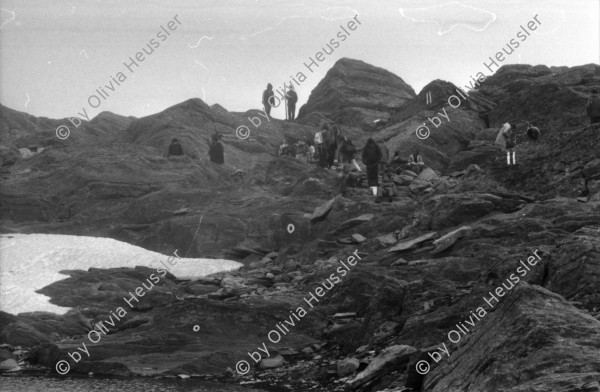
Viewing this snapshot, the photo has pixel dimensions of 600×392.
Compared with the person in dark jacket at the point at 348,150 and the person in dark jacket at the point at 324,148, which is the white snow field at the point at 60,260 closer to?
the person in dark jacket at the point at 324,148

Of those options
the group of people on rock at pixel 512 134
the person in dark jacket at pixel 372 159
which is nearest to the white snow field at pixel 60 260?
the person in dark jacket at pixel 372 159

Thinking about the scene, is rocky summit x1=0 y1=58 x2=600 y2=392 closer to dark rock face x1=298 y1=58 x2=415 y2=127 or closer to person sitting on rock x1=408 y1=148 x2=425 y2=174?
person sitting on rock x1=408 y1=148 x2=425 y2=174

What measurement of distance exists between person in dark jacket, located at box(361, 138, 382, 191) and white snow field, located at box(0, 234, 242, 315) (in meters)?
7.19

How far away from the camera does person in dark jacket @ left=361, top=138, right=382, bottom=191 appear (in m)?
36.5

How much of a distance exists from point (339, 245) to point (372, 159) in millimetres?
5295

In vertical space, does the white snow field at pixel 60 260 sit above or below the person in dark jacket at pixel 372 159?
below

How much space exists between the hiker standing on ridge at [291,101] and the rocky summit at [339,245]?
1784mm

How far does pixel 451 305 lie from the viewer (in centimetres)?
2083

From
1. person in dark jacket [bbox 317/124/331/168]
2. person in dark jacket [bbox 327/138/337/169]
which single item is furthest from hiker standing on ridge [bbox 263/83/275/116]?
person in dark jacket [bbox 327/138/337/169]

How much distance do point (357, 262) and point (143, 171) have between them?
21.7 meters

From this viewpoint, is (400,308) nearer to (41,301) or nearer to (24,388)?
(24,388)

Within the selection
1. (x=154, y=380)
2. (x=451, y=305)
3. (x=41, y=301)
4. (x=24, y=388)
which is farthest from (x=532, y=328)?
(x=41, y=301)

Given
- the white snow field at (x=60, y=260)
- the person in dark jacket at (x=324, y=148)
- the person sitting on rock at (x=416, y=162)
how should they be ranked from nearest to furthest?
the white snow field at (x=60, y=260), the person sitting on rock at (x=416, y=162), the person in dark jacket at (x=324, y=148)

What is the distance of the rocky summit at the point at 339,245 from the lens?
56.2ft
